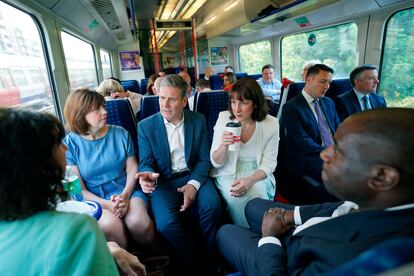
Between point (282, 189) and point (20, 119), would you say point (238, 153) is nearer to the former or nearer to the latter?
point (282, 189)

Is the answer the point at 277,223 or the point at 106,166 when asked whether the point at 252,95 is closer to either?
the point at 277,223

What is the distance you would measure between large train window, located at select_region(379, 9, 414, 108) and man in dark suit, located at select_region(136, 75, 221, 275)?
12.4 feet

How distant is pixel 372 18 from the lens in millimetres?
4391

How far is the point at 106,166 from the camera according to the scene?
1987mm

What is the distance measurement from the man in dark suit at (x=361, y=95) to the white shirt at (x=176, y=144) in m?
2.41

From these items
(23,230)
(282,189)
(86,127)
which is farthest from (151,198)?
(282,189)

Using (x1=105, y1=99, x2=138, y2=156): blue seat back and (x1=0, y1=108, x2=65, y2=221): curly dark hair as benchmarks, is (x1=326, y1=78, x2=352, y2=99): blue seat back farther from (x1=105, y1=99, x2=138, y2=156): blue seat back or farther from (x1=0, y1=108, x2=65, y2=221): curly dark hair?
(x1=0, y1=108, x2=65, y2=221): curly dark hair

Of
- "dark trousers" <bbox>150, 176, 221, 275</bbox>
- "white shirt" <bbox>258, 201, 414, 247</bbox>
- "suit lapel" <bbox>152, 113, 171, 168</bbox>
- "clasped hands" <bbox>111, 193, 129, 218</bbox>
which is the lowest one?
"dark trousers" <bbox>150, 176, 221, 275</bbox>

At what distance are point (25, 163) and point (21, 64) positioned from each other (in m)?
2.28

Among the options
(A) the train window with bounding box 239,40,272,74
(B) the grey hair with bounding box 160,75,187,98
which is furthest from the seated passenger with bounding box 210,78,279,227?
(A) the train window with bounding box 239,40,272,74

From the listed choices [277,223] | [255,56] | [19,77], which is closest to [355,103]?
[277,223]

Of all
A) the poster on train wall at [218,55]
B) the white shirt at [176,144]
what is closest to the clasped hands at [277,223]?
the white shirt at [176,144]

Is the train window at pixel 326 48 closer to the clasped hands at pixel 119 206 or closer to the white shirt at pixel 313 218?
the white shirt at pixel 313 218

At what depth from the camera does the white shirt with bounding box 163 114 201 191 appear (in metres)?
2.20
